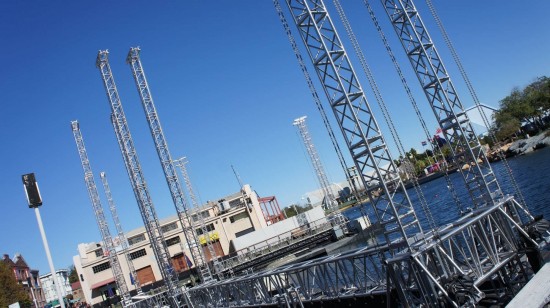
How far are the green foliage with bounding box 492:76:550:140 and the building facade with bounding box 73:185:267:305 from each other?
205 ft

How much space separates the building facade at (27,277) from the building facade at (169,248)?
2444 cm

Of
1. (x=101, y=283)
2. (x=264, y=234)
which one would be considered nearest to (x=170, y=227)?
(x=101, y=283)

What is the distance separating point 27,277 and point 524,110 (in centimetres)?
11056

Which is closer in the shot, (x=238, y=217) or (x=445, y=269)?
(x=445, y=269)

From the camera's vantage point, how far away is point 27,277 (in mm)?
87688

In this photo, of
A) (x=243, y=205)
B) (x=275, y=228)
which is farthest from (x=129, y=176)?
(x=243, y=205)

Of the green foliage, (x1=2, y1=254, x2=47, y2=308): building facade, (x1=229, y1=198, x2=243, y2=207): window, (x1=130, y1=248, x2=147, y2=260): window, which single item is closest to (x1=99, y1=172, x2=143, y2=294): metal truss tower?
(x1=130, y1=248, x2=147, y2=260): window

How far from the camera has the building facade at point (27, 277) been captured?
268ft

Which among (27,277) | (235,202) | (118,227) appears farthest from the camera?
(27,277)

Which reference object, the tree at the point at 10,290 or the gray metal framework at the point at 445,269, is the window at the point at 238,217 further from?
the gray metal framework at the point at 445,269

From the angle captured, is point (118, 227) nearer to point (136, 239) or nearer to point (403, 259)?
point (136, 239)

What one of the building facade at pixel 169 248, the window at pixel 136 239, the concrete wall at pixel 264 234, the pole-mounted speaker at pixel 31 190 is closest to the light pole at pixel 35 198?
the pole-mounted speaker at pixel 31 190

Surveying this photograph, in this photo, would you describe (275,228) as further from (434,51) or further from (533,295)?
(533,295)

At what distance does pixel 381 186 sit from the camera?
1466 cm
